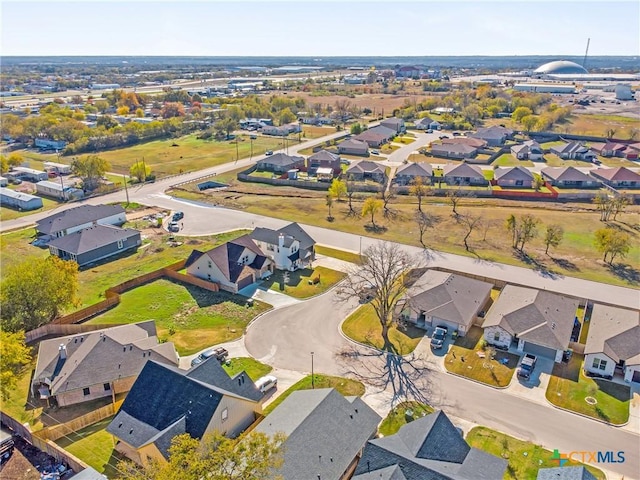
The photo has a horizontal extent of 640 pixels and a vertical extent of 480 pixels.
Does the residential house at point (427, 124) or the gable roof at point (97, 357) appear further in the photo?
the residential house at point (427, 124)

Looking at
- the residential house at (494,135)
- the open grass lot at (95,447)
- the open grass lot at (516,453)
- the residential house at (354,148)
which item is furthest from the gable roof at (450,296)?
the residential house at (494,135)

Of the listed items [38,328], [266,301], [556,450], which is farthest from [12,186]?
[556,450]

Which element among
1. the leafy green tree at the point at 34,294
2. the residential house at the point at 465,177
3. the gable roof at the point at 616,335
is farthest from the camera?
the residential house at the point at 465,177

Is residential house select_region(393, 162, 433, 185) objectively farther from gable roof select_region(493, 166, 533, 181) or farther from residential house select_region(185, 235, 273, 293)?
residential house select_region(185, 235, 273, 293)

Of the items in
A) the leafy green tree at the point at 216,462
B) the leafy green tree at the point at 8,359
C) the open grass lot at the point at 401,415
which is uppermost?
the leafy green tree at the point at 216,462

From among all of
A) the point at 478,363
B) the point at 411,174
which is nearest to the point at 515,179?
the point at 411,174

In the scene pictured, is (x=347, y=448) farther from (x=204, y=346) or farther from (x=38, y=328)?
(x=38, y=328)

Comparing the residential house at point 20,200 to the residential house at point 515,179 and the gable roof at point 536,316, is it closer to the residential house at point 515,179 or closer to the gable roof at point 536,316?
the gable roof at point 536,316
